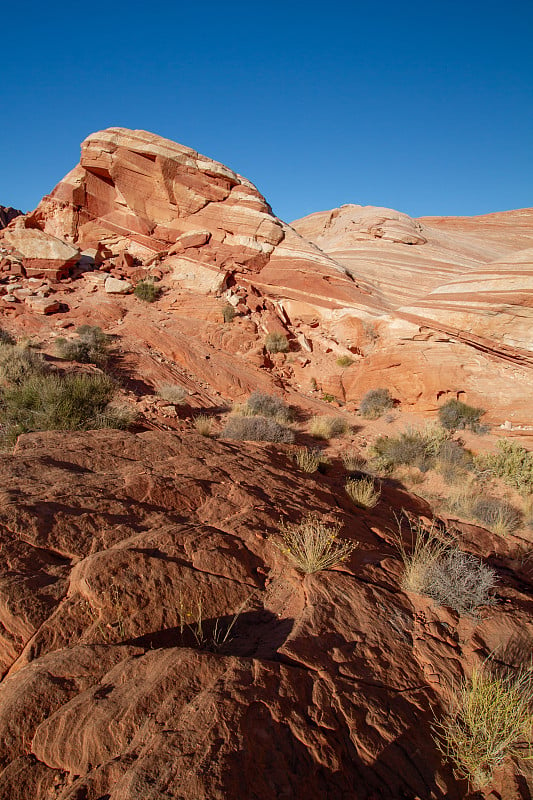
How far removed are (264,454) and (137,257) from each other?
16.0m

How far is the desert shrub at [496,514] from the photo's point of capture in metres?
6.23

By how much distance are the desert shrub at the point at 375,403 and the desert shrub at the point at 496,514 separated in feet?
16.2

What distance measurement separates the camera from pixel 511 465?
862 centimetres

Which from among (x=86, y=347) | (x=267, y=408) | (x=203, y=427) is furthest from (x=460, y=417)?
(x=86, y=347)

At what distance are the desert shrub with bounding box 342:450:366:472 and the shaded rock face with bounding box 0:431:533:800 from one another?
4266 millimetres

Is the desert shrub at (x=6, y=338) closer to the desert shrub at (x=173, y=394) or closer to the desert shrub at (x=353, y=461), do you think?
the desert shrub at (x=173, y=394)

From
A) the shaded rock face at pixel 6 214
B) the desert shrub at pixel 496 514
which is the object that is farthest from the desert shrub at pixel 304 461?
the shaded rock face at pixel 6 214

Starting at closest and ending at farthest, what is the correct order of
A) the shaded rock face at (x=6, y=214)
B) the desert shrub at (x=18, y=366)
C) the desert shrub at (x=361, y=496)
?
the desert shrub at (x=361, y=496) < the desert shrub at (x=18, y=366) < the shaded rock face at (x=6, y=214)

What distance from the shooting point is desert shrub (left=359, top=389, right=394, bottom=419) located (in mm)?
11961

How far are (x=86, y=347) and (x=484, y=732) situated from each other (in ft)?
37.5

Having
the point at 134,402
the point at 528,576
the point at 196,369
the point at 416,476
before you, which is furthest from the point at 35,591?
the point at 196,369

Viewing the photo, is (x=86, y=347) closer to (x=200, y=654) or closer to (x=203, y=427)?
(x=203, y=427)

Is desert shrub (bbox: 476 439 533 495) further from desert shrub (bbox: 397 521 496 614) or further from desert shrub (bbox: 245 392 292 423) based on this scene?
desert shrub (bbox: 397 521 496 614)

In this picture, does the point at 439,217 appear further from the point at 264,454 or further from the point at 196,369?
the point at 264,454
